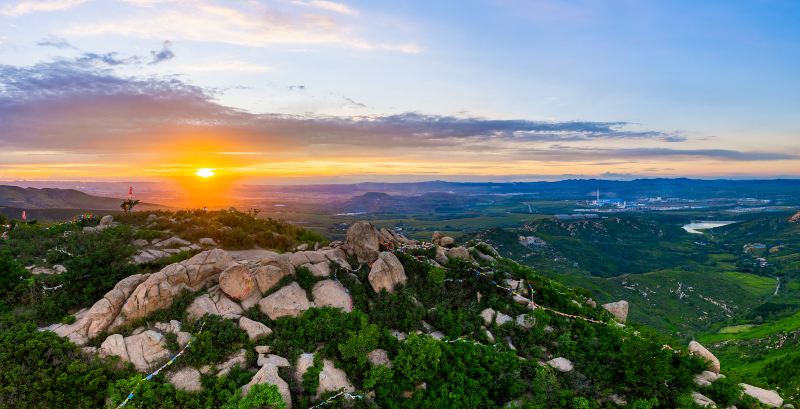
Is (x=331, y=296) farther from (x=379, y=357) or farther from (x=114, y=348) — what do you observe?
(x=114, y=348)

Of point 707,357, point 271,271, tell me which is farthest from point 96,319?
point 707,357

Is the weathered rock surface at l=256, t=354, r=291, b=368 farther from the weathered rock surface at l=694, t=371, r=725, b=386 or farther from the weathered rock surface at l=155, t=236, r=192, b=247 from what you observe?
the weathered rock surface at l=694, t=371, r=725, b=386

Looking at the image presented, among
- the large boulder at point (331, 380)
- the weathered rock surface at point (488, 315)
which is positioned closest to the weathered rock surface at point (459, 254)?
the weathered rock surface at point (488, 315)

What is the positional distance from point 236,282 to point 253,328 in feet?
11.7

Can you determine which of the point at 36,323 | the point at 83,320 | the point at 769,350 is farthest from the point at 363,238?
the point at 769,350

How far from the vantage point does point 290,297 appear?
882 inches

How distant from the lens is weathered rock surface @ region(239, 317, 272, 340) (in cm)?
1975

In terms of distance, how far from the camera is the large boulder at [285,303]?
70.6 feet

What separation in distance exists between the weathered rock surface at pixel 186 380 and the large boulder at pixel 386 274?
10.4 m

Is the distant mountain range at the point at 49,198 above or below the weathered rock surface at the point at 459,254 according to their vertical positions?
below

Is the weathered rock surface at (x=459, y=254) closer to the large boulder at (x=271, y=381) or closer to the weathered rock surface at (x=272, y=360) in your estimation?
the weathered rock surface at (x=272, y=360)

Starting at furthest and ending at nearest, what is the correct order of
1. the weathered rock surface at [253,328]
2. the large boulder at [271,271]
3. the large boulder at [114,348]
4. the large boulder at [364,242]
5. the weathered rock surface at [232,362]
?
the large boulder at [364,242], the large boulder at [271,271], the weathered rock surface at [253,328], the large boulder at [114,348], the weathered rock surface at [232,362]

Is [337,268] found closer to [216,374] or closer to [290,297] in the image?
[290,297]

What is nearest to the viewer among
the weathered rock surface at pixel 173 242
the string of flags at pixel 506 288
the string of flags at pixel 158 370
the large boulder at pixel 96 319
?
the string of flags at pixel 158 370
